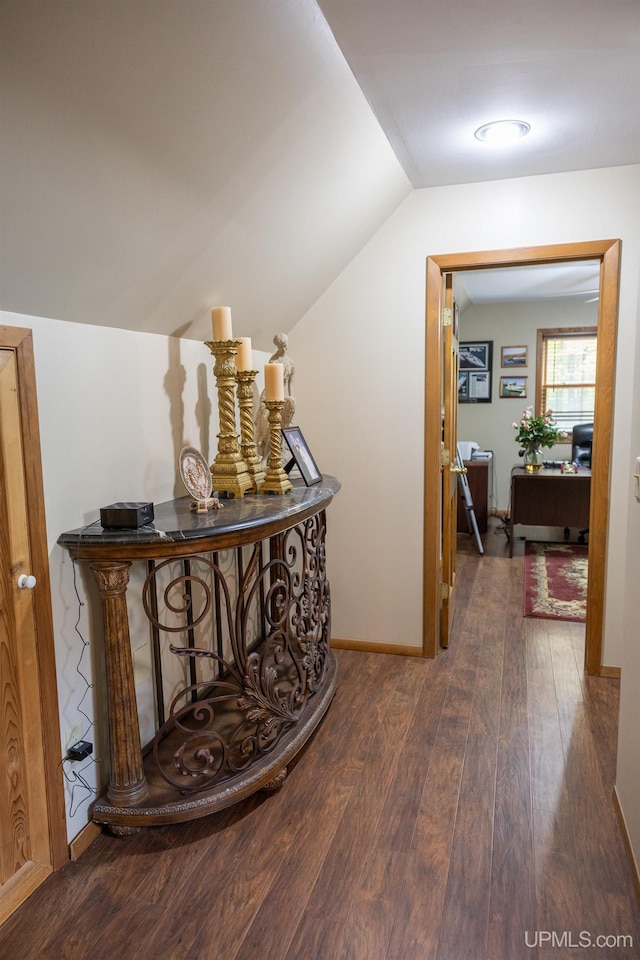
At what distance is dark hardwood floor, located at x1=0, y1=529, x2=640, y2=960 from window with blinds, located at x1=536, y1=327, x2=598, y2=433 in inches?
185

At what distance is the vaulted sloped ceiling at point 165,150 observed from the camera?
3.97 feet

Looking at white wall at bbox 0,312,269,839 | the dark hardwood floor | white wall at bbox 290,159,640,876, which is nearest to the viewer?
the dark hardwood floor

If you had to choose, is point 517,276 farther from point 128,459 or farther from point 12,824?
point 12,824

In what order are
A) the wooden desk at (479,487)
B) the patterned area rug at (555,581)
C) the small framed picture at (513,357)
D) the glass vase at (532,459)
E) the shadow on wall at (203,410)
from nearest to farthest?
the shadow on wall at (203,410)
the patterned area rug at (555,581)
the glass vase at (532,459)
the wooden desk at (479,487)
the small framed picture at (513,357)

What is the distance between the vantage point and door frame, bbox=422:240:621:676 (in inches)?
112

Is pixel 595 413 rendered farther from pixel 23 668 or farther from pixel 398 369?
pixel 23 668

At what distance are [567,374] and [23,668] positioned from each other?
6379 mm

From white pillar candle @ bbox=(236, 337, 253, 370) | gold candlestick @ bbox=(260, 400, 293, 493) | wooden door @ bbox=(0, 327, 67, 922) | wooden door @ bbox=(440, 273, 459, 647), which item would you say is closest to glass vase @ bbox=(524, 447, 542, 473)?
wooden door @ bbox=(440, 273, 459, 647)

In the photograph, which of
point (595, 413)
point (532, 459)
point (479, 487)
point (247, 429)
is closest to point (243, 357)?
point (247, 429)

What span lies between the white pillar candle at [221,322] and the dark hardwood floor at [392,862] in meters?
1.59

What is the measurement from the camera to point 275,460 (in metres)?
2.47

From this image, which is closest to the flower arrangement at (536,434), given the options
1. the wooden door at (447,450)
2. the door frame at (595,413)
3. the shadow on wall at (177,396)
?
the wooden door at (447,450)

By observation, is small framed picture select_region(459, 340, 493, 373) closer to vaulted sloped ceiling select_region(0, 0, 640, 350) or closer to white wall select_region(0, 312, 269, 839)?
vaulted sloped ceiling select_region(0, 0, 640, 350)

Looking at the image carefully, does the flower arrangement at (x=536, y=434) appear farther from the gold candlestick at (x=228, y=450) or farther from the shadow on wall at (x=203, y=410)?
the gold candlestick at (x=228, y=450)
